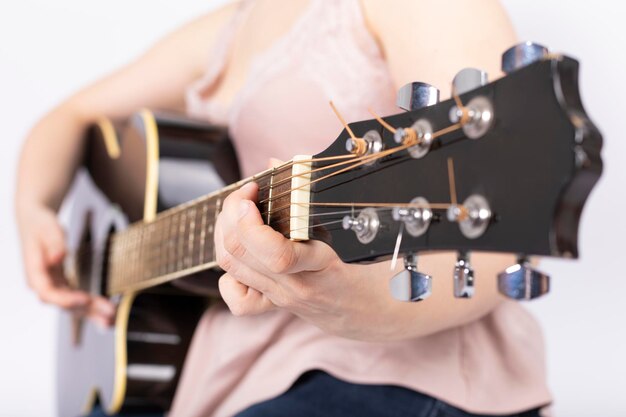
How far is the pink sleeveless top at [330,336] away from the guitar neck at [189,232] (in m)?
0.14

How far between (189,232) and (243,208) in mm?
258

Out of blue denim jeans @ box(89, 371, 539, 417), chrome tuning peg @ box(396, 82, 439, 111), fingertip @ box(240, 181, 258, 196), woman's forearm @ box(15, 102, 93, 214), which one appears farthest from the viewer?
woman's forearm @ box(15, 102, 93, 214)

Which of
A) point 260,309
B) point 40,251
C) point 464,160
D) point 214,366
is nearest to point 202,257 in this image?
point 260,309

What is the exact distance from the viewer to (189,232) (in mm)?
936

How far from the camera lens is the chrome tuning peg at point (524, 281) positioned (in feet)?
1.72

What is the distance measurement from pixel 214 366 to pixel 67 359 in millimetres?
526

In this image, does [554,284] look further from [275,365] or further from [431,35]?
[431,35]

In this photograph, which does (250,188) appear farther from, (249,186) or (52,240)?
(52,240)

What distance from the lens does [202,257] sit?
0.88 meters

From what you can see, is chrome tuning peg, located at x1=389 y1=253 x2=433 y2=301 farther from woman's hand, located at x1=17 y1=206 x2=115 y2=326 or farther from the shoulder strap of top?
woman's hand, located at x1=17 y1=206 x2=115 y2=326

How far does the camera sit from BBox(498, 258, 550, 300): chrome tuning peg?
52 centimetres

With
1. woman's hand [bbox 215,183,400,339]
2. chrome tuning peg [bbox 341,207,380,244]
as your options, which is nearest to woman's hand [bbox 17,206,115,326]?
woman's hand [bbox 215,183,400,339]

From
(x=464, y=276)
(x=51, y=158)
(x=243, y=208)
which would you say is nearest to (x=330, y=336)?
(x=243, y=208)

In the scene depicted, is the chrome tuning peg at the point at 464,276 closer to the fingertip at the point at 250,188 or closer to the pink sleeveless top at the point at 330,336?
the fingertip at the point at 250,188
